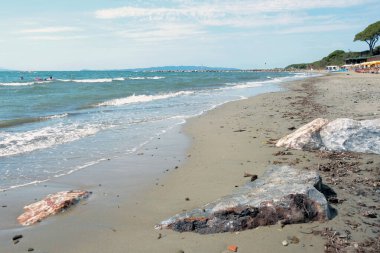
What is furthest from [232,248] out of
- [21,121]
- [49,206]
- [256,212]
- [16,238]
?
[21,121]

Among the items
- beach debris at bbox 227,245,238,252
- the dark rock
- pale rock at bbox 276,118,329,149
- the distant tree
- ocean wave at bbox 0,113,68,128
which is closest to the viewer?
beach debris at bbox 227,245,238,252

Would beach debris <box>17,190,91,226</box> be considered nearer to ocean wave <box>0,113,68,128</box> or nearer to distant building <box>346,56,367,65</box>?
ocean wave <box>0,113,68,128</box>

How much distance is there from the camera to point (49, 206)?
6.21 m

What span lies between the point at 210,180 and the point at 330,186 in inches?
85.1

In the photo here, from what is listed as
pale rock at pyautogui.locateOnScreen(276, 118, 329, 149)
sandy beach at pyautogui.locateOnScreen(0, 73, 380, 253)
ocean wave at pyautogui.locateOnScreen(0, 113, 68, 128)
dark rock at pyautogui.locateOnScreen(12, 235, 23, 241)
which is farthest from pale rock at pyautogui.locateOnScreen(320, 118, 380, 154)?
ocean wave at pyautogui.locateOnScreen(0, 113, 68, 128)

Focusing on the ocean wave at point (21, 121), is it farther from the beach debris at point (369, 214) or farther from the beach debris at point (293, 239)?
the beach debris at point (369, 214)

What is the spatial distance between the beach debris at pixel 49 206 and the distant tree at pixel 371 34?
10717 centimetres

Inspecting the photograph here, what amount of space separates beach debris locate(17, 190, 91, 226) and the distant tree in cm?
10717

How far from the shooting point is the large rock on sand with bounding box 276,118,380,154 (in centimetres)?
863

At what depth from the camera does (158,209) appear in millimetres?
6094

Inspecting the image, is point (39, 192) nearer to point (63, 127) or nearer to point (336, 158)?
point (336, 158)

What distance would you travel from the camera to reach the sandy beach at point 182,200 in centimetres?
481

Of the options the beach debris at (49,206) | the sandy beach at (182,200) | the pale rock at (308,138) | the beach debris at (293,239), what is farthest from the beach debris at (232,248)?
the pale rock at (308,138)

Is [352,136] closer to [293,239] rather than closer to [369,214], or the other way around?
[369,214]
